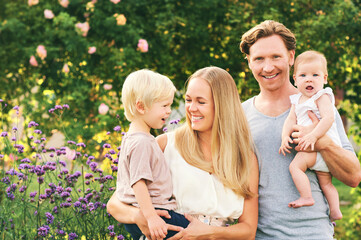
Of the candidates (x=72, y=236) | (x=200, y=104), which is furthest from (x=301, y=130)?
(x=72, y=236)

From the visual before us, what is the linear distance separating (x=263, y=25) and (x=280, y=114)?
0.54 meters

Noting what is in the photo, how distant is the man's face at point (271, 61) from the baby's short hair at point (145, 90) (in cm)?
61

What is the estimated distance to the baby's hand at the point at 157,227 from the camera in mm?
2303

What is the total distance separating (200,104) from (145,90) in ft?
1.04

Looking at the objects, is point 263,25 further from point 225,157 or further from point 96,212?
point 96,212

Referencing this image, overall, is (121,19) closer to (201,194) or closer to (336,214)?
(201,194)

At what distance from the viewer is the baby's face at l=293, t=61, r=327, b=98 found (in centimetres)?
270

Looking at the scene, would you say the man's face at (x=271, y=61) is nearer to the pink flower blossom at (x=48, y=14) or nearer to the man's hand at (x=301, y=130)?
the man's hand at (x=301, y=130)

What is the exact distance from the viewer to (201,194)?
253 cm

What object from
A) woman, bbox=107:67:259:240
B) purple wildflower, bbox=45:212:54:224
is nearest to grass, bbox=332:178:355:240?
woman, bbox=107:67:259:240

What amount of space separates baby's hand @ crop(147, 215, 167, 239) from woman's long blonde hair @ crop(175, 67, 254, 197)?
0.40 metres

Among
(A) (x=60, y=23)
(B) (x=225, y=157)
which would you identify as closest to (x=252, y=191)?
(B) (x=225, y=157)

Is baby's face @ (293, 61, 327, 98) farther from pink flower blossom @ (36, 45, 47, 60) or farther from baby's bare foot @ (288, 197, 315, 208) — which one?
pink flower blossom @ (36, 45, 47, 60)

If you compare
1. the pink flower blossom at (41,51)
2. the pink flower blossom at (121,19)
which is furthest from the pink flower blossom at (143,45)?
the pink flower blossom at (41,51)
